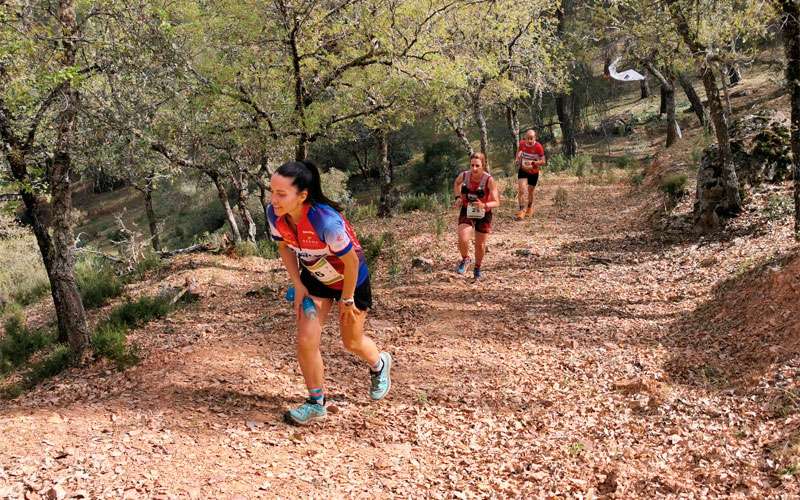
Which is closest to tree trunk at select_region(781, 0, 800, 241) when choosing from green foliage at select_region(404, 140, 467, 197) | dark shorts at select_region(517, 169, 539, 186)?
dark shorts at select_region(517, 169, 539, 186)

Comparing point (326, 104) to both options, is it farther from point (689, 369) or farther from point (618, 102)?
point (618, 102)

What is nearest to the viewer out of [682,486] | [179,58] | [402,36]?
[682,486]

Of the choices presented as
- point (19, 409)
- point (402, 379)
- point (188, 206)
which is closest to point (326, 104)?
point (402, 379)

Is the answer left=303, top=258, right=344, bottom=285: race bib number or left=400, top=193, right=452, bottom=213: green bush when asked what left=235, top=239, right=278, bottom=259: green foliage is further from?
left=303, top=258, right=344, bottom=285: race bib number

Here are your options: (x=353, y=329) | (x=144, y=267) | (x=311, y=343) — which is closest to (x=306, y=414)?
(x=311, y=343)

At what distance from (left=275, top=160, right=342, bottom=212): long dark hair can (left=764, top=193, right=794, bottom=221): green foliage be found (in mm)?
7255

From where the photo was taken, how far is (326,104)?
9039 millimetres

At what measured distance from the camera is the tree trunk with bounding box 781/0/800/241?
20.3 ft

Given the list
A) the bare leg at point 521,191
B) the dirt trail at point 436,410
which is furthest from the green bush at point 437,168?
the dirt trail at point 436,410

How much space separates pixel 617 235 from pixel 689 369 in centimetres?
577

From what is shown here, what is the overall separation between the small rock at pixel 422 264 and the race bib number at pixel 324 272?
5.03m

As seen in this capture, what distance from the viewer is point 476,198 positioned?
7.66m

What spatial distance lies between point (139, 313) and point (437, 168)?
23129mm

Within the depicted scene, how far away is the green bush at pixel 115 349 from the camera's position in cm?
571
